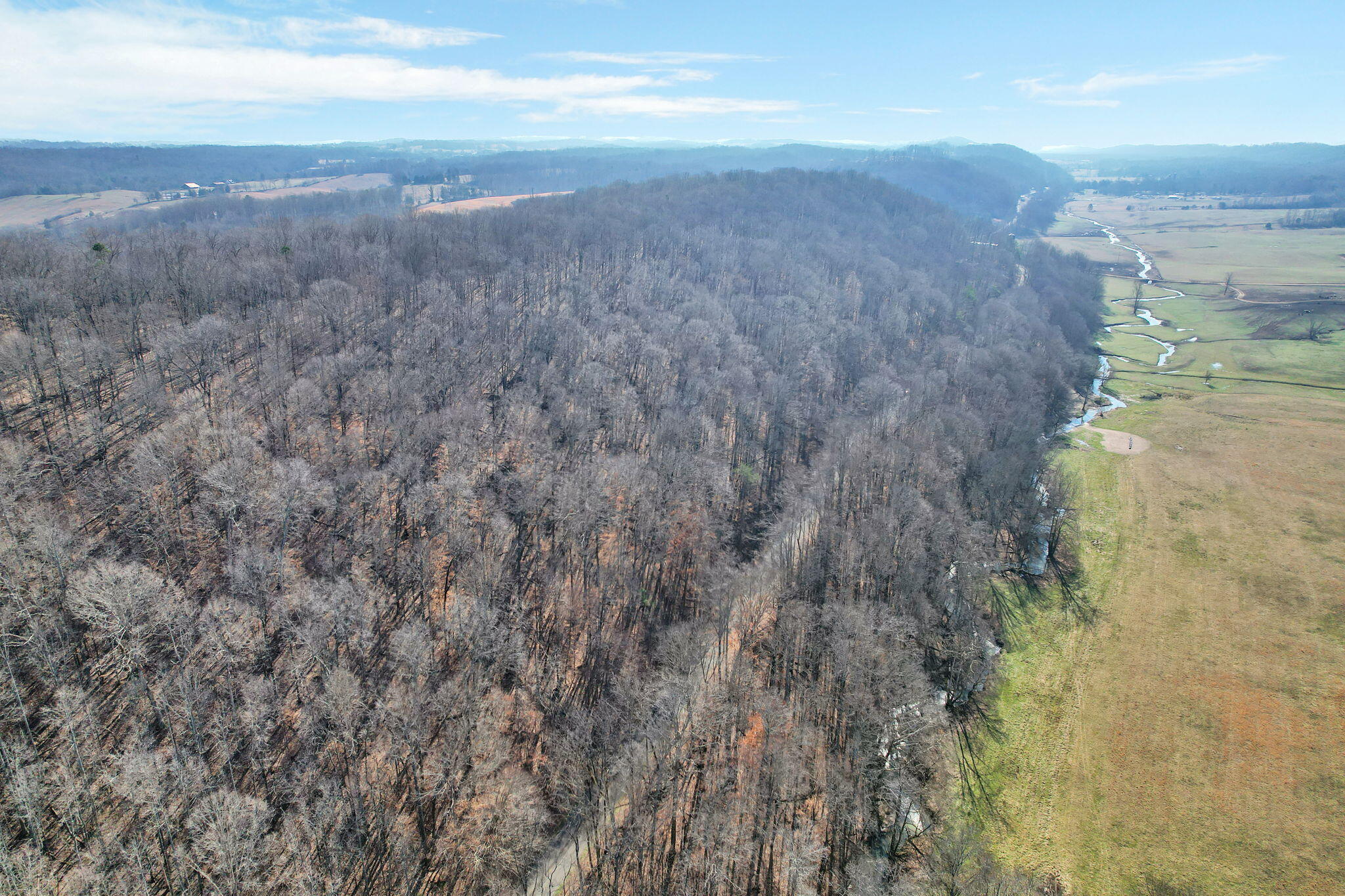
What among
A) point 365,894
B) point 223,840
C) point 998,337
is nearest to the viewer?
point 223,840

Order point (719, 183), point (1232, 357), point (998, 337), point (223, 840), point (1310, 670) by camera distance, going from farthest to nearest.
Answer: point (719, 183) < point (1232, 357) < point (998, 337) < point (1310, 670) < point (223, 840)

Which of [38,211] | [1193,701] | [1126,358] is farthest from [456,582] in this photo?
[38,211]

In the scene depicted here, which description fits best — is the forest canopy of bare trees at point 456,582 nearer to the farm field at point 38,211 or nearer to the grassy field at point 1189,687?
the grassy field at point 1189,687

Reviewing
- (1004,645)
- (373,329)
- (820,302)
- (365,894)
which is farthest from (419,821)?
(820,302)

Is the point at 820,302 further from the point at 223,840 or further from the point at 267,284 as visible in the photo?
the point at 223,840

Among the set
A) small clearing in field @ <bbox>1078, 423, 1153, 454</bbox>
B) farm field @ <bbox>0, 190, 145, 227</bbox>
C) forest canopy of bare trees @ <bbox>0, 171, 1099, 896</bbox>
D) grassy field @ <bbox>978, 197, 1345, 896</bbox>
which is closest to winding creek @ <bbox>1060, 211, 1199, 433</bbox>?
small clearing in field @ <bbox>1078, 423, 1153, 454</bbox>

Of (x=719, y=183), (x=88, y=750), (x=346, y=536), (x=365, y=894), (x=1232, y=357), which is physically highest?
(x=719, y=183)

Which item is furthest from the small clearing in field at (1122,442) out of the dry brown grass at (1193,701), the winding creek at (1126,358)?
the dry brown grass at (1193,701)
